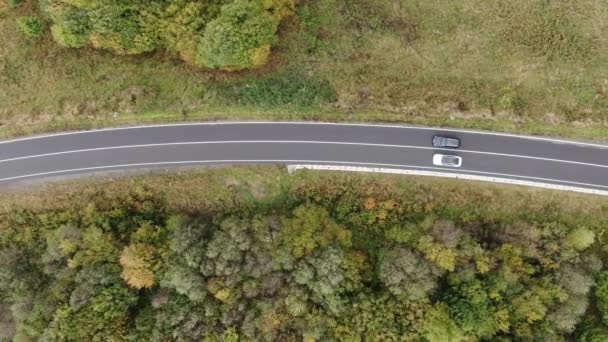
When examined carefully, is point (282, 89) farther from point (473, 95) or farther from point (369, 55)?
point (473, 95)

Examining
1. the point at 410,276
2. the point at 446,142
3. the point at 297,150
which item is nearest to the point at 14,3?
the point at 297,150

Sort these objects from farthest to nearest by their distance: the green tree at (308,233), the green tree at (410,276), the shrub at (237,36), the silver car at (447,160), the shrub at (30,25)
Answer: the shrub at (30,25) → the silver car at (447,160) → the green tree at (308,233) → the shrub at (237,36) → the green tree at (410,276)

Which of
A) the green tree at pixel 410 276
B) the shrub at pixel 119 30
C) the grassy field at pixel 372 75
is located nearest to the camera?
the green tree at pixel 410 276

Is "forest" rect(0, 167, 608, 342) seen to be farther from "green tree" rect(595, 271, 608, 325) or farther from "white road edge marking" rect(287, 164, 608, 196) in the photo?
"white road edge marking" rect(287, 164, 608, 196)

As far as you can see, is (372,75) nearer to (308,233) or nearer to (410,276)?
(308,233)

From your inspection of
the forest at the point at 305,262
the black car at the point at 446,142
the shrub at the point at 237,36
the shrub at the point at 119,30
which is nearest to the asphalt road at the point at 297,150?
the black car at the point at 446,142

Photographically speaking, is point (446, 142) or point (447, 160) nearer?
point (446, 142)

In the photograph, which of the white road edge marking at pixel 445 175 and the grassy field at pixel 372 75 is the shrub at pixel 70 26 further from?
the white road edge marking at pixel 445 175
